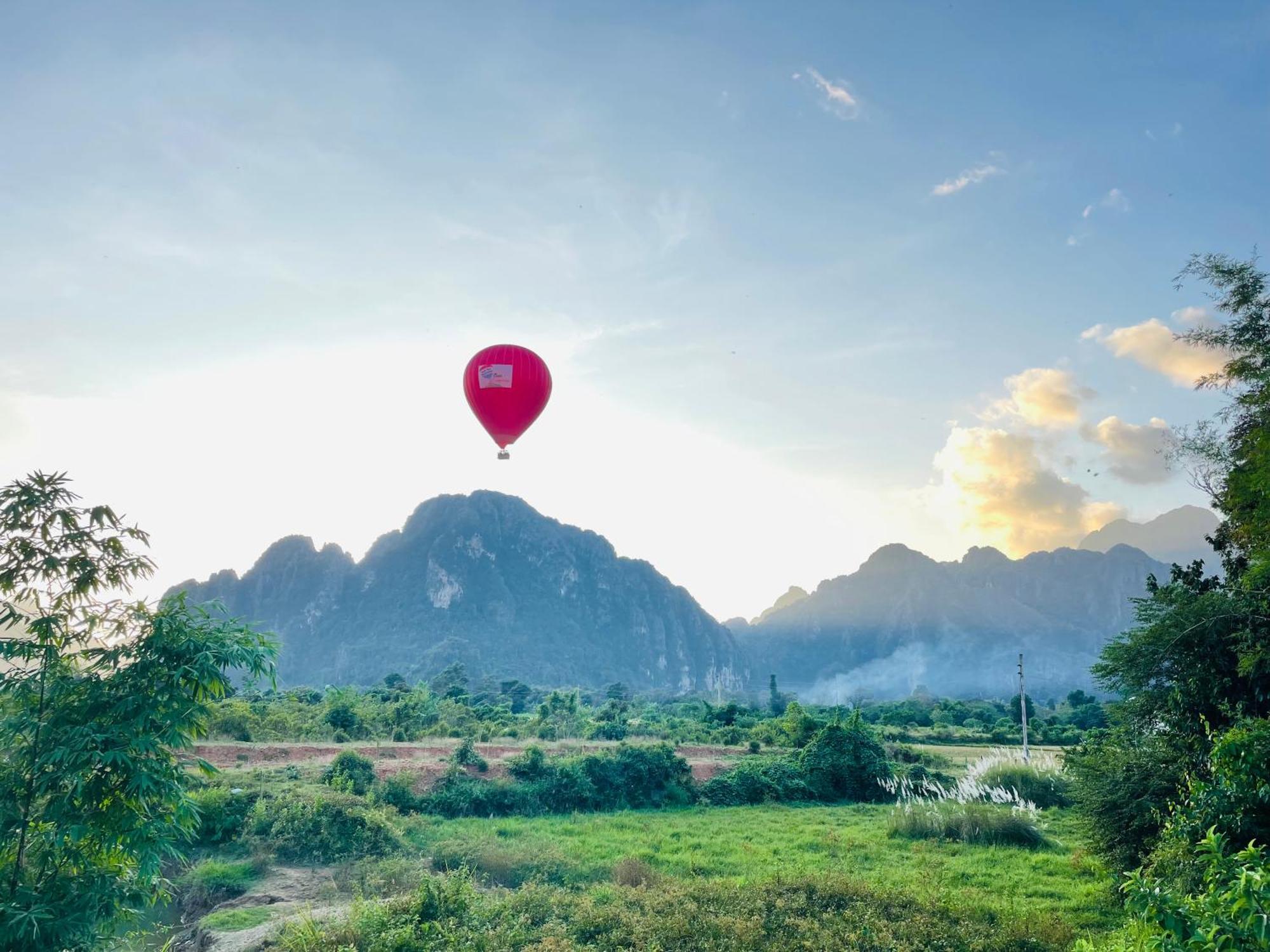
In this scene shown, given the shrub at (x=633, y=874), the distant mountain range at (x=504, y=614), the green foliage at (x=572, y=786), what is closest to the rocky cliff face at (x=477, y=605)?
the distant mountain range at (x=504, y=614)

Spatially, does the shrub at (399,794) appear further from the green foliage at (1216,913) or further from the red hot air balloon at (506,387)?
the green foliage at (1216,913)

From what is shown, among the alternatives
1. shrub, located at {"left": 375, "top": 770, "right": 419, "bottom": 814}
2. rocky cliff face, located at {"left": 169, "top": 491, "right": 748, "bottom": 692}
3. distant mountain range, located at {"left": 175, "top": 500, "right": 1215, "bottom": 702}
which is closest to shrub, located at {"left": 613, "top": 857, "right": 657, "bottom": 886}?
shrub, located at {"left": 375, "top": 770, "right": 419, "bottom": 814}

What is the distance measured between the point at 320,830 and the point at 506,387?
8569mm

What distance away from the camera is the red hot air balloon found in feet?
47.3

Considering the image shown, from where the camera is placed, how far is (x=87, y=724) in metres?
6.26

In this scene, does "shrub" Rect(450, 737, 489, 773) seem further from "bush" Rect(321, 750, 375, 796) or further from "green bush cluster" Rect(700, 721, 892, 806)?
"green bush cluster" Rect(700, 721, 892, 806)

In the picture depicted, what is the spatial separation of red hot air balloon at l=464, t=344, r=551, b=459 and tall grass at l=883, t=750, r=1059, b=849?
11.1 metres

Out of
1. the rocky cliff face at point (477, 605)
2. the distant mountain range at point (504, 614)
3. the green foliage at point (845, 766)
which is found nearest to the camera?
the green foliage at point (845, 766)

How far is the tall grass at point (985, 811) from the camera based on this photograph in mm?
14719

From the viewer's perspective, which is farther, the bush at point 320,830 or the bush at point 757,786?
the bush at point 757,786

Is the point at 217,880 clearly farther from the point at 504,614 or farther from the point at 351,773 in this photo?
the point at 504,614

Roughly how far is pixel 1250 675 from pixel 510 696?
65.4 meters

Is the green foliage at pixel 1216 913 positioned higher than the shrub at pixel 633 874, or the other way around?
the green foliage at pixel 1216 913

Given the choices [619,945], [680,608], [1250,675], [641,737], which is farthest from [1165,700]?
[680,608]
